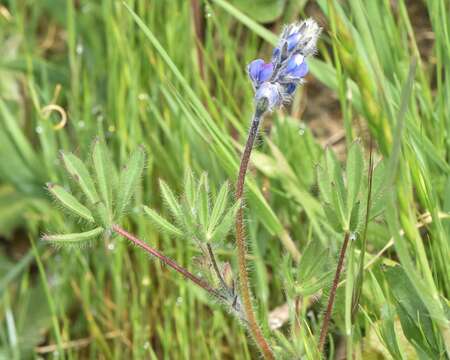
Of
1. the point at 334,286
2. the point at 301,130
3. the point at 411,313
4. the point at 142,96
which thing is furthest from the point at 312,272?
the point at 142,96

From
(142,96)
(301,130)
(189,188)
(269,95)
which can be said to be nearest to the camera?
Result: (269,95)

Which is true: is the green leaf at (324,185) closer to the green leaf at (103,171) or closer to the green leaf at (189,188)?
the green leaf at (189,188)

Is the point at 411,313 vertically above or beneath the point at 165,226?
beneath

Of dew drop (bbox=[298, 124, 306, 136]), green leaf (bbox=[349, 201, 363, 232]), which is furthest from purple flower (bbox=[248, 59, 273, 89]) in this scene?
dew drop (bbox=[298, 124, 306, 136])

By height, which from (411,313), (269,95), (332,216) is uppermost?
(269,95)

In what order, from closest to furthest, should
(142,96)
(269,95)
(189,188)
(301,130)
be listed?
1. (269,95)
2. (189,188)
3. (301,130)
4. (142,96)

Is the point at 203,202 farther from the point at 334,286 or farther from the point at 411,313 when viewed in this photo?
the point at 411,313

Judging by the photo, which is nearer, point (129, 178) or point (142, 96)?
point (129, 178)
